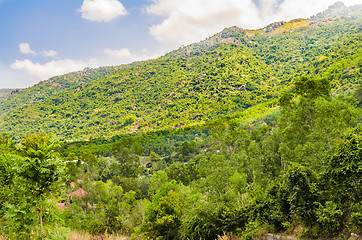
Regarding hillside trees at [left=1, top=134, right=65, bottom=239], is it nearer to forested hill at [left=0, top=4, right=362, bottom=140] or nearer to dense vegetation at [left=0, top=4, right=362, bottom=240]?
dense vegetation at [left=0, top=4, right=362, bottom=240]

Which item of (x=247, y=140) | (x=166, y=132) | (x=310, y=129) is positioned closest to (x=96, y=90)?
(x=166, y=132)

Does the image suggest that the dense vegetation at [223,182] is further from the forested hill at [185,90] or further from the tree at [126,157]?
the forested hill at [185,90]

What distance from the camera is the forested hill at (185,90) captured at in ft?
352

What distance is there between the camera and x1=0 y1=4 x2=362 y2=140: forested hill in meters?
107

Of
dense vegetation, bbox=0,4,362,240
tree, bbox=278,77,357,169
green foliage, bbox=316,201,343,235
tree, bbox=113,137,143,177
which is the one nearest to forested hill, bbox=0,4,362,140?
dense vegetation, bbox=0,4,362,240

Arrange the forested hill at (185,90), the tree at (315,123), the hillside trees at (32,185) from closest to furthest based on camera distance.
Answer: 1. the hillside trees at (32,185)
2. the tree at (315,123)
3. the forested hill at (185,90)

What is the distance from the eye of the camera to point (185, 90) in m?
144

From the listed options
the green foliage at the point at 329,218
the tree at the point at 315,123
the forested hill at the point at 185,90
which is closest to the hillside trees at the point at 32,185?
the green foliage at the point at 329,218

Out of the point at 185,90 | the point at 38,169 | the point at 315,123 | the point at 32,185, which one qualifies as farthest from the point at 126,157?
the point at 185,90

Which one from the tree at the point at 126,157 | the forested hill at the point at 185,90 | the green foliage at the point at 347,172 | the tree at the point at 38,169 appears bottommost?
the tree at the point at 126,157

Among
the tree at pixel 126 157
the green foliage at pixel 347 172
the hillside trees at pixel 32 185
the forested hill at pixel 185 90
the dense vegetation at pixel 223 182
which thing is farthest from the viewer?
the forested hill at pixel 185 90

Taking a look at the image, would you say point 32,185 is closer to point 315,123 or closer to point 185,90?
point 315,123

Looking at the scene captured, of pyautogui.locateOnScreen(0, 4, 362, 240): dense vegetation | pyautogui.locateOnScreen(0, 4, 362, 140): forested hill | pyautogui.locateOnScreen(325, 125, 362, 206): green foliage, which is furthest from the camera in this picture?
pyautogui.locateOnScreen(0, 4, 362, 140): forested hill

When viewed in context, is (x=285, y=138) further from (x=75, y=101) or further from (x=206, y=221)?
(x=75, y=101)
